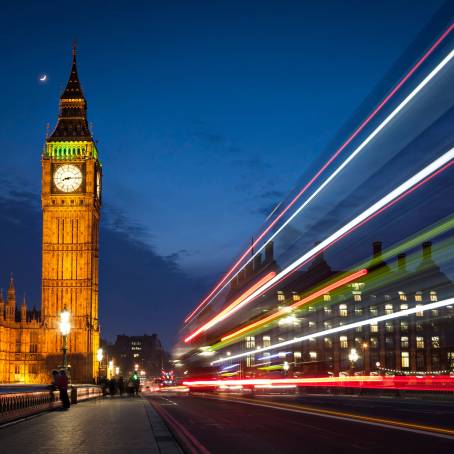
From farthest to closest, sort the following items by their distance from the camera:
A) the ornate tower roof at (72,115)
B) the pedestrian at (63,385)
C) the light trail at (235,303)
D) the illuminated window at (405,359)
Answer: the ornate tower roof at (72,115)
the illuminated window at (405,359)
the light trail at (235,303)
the pedestrian at (63,385)

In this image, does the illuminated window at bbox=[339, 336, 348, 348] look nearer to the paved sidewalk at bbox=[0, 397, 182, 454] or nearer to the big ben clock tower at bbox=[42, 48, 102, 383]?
the big ben clock tower at bbox=[42, 48, 102, 383]

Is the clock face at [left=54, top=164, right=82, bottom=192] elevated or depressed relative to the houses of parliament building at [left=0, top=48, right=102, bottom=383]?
elevated

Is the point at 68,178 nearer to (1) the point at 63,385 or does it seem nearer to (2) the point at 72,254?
(2) the point at 72,254

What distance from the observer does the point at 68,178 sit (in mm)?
122875

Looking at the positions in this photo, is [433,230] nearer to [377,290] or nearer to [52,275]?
[377,290]

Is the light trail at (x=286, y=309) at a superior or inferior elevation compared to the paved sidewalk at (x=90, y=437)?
superior

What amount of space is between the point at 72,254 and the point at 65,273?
3.04 meters

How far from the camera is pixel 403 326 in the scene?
11506 centimetres

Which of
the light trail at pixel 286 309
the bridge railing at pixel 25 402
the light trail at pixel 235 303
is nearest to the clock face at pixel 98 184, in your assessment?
the light trail at pixel 235 303

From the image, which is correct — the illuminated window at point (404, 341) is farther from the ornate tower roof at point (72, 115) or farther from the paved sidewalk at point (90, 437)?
the paved sidewalk at point (90, 437)

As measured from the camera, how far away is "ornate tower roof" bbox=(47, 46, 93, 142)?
128 meters

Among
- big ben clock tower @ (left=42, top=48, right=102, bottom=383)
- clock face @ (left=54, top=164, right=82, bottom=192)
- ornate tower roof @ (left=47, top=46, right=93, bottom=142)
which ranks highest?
ornate tower roof @ (left=47, top=46, right=93, bottom=142)

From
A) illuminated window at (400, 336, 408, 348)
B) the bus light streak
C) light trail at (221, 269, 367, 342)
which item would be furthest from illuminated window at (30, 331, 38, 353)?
light trail at (221, 269, 367, 342)

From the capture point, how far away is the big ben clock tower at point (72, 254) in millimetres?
118562
